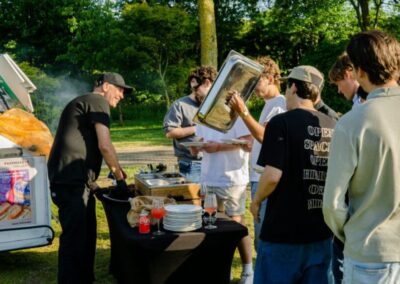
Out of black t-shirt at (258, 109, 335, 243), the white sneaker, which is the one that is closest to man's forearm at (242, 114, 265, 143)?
black t-shirt at (258, 109, 335, 243)

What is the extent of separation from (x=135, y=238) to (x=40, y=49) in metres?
29.5

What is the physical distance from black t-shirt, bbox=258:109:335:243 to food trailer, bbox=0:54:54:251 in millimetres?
2530

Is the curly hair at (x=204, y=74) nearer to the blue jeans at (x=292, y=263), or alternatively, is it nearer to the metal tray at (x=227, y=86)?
the metal tray at (x=227, y=86)

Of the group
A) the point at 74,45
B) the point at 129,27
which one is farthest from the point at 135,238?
the point at 74,45

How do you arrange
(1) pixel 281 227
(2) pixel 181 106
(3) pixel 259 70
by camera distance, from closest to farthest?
(1) pixel 281 227, (3) pixel 259 70, (2) pixel 181 106

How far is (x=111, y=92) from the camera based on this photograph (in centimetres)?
407

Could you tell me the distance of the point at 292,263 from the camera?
268cm

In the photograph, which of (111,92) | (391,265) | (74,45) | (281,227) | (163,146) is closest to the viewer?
(391,265)

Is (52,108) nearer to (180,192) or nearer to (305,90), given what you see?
(180,192)

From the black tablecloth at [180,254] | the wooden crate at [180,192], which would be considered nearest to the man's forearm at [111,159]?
the wooden crate at [180,192]

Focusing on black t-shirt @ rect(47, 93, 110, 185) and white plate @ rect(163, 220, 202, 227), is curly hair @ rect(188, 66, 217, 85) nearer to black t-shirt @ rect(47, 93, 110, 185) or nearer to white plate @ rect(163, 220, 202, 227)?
black t-shirt @ rect(47, 93, 110, 185)

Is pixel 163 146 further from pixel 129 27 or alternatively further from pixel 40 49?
pixel 40 49

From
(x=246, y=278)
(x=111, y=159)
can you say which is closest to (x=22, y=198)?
→ (x=111, y=159)

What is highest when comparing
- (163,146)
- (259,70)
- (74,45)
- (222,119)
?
(74,45)
